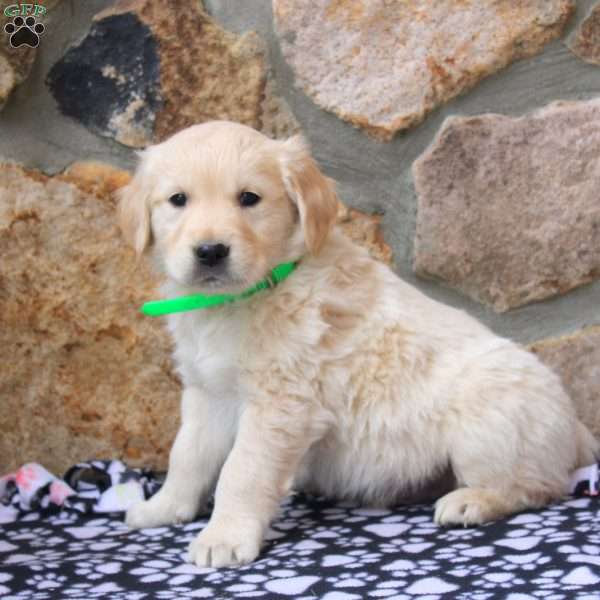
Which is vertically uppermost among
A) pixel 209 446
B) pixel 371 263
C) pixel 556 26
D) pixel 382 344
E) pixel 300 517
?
pixel 556 26

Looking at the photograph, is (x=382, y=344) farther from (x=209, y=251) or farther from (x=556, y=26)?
(x=556, y=26)

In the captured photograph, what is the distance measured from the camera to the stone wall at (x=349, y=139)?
10.4 feet

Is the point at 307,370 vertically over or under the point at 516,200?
under

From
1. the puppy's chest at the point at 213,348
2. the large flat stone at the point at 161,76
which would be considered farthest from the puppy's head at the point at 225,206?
the large flat stone at the point at 161,76

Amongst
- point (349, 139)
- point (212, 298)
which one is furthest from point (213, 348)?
point (349, 139)

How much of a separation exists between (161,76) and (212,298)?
33.5 inches

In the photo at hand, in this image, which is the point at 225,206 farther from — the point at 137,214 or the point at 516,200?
the point at 516,200

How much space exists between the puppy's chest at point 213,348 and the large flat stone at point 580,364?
106 cm

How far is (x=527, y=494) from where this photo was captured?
108 inches

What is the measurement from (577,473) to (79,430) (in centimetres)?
153

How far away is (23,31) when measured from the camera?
10.5 ft

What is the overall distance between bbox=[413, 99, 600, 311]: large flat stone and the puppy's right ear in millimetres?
901

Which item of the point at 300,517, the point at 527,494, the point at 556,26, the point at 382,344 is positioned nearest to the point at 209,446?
the point at 300,517

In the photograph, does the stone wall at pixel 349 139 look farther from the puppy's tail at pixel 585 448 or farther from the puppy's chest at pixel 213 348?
the puppy's chest at pixel 213 348
